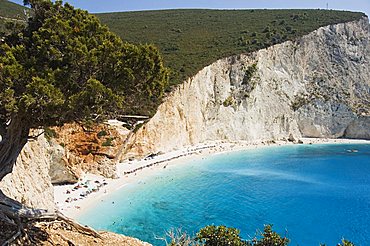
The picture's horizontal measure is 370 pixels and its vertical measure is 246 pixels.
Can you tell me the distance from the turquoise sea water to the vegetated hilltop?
1906cm

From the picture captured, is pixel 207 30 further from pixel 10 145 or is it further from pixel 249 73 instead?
pixel 10 145

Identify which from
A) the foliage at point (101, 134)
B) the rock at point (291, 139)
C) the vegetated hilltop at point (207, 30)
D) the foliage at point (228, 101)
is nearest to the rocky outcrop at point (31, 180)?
→ the foliage at point (101, 134)

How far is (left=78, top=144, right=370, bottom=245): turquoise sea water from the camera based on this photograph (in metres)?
19.8

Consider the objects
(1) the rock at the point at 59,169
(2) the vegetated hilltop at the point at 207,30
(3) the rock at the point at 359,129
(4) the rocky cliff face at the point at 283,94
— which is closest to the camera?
(1) the rock at the point at 59,169

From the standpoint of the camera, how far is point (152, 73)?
32.6ft

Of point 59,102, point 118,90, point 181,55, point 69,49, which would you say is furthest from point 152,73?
point 181,55

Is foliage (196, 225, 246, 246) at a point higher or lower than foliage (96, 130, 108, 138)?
lower

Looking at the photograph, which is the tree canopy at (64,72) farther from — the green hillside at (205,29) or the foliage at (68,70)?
the green hillside at (205,29)

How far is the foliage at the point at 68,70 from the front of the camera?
7.46 m

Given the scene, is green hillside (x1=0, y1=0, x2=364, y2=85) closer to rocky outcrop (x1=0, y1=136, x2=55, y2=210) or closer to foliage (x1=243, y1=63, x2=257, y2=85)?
foliage (x1=243, y1=63, x2=257, y2=85)

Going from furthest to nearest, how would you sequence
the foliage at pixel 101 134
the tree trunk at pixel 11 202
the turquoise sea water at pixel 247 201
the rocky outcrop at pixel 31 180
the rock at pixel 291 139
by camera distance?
the rock at pixel 291 139
the foliage at pixel 101 134
the turquoise sea water at pixel 247 201
the rocky outcrop at pixel 31 180
the tree trunk at pixel 11 202

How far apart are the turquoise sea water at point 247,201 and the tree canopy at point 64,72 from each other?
10860 mm

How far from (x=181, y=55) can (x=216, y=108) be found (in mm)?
12342

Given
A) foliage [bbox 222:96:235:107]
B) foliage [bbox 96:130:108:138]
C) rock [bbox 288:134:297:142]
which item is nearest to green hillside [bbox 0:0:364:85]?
foliage [bbox 222:96:235:107]
